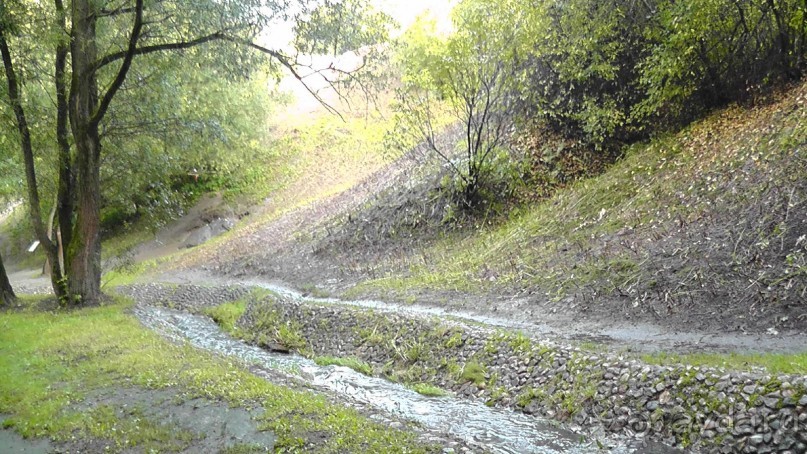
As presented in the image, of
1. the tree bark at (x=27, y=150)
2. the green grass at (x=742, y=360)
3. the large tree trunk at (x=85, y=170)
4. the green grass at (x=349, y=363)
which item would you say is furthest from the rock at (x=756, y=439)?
the large tree trunk at (x=85, y=170)

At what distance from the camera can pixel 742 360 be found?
821cm

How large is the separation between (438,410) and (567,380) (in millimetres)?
2263

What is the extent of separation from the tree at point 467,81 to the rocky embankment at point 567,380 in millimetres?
8004

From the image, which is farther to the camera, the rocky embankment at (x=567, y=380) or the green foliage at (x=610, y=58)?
the green foliage at (x=610, y=58)

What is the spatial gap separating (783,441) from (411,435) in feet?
15.0

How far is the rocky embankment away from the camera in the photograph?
23.0 ft

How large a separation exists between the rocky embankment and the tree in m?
8.00

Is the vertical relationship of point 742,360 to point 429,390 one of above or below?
above

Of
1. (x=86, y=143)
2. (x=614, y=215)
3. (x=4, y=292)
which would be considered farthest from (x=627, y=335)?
(x=4, y=292)

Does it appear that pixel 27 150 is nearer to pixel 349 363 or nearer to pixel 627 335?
pixel 349 363

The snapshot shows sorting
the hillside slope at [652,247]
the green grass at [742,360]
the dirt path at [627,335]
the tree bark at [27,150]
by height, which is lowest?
the green grass at [742,360]

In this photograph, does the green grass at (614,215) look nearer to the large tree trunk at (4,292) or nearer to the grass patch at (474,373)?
the grass patch at (474,373)

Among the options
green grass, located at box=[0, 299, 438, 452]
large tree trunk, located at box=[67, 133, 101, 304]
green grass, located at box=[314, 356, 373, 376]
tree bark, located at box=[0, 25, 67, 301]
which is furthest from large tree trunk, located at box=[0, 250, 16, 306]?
green grass, located at box=[314, 356, 373, 376]

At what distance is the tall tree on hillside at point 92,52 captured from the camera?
14.0m
